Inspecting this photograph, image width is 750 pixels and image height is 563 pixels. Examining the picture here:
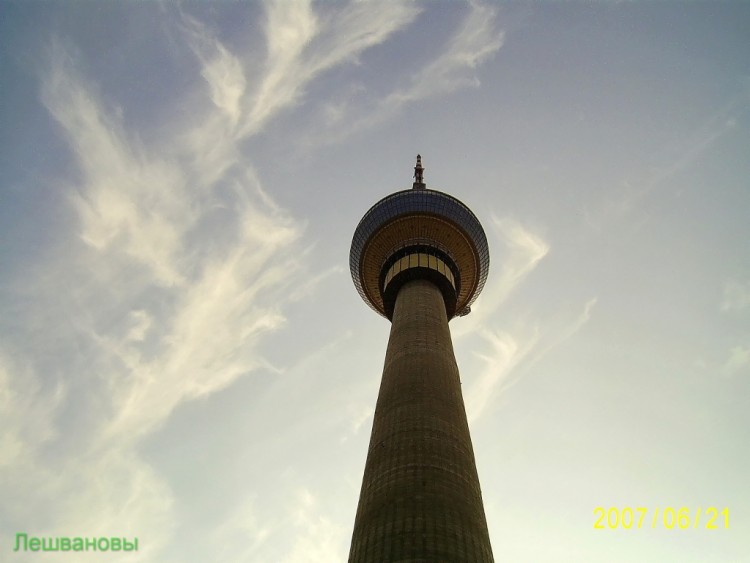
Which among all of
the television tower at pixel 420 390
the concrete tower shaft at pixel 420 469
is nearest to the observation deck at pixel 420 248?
the television tower at pixel 420 390

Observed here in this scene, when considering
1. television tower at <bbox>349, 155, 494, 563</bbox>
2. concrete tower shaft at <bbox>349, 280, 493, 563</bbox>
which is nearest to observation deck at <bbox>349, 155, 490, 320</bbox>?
television tower at <bbox>349, 155, 494, 563</bbox>

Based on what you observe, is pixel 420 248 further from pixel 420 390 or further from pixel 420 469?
pixel 420 469

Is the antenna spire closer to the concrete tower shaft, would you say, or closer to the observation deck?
the observation deck

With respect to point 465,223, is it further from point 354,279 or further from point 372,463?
point 372,463

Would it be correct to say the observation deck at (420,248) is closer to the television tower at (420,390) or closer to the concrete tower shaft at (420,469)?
the television tower at (420,390)

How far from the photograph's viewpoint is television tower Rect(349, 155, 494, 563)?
19.9m

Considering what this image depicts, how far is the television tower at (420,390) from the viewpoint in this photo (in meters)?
19.9

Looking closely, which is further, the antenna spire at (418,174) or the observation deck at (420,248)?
the antenna spire at (418,174)

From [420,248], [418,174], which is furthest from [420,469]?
[418,174]

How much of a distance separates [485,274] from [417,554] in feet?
100

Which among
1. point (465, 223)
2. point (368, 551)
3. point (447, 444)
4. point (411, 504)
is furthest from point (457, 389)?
point (465, 223)

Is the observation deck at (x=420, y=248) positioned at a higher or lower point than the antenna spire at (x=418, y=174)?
lower

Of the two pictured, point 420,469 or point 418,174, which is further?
point 418,174

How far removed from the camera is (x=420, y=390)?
26688mm
